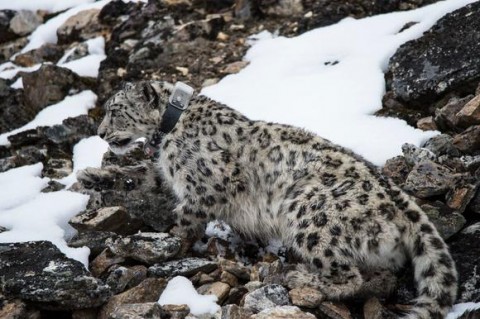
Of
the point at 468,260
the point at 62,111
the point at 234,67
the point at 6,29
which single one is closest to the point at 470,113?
the point at 468,260

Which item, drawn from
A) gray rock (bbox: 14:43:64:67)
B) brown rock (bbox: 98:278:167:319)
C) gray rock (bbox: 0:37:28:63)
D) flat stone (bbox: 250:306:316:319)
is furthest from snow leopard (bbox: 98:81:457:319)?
gray rock (bbox: 0:37:28:63)

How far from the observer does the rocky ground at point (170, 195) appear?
581cm

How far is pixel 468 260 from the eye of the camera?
6.06 metres

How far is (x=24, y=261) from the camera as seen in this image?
6.29 m

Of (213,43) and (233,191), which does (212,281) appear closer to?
(233,191)

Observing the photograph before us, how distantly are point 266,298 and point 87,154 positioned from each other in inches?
246

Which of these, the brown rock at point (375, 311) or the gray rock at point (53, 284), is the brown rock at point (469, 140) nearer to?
the brown rock at point (375, 311)

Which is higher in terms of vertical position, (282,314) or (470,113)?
(470,113)

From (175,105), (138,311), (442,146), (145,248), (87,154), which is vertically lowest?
(87,154)

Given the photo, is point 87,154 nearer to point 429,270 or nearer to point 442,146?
point 442,146

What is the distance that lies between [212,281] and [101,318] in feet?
4.02

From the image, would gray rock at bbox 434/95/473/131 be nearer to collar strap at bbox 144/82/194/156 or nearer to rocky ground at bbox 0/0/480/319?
rocky ground at bbox 0/0/480/319

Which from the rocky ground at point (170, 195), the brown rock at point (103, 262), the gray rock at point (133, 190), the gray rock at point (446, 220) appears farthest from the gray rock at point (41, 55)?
the gray rock at point (446, 220)

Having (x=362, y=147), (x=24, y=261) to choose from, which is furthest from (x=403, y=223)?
(x=24, y=261)
